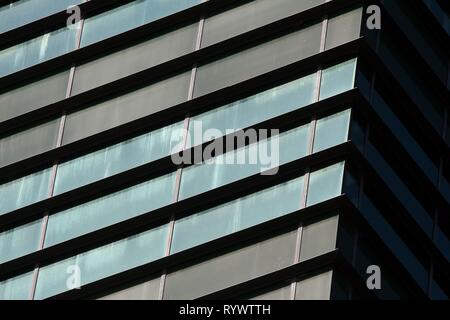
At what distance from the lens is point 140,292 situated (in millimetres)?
44875

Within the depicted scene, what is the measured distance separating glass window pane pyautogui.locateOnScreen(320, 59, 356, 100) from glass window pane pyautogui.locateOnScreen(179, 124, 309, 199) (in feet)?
2.92

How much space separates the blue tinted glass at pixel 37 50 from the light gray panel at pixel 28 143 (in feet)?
6.41

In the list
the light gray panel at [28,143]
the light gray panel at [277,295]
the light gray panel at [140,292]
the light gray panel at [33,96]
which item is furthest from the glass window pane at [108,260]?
the light gray panel at [33,96]

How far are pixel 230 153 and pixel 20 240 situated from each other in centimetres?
517

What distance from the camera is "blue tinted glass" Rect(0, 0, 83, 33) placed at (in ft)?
168

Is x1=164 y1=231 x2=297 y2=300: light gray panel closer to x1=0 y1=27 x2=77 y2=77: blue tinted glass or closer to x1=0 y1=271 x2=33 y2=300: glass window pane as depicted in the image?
x1=0 y1=271 x2=33 y2=300: glass window pane

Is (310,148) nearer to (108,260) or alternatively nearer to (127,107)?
(108,260)

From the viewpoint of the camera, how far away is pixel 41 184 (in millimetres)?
48219

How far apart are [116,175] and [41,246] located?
216 centimetres

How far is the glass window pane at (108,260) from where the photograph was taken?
4538 cm

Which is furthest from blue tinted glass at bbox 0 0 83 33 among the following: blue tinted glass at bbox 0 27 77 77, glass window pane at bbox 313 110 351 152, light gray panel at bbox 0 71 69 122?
glass window pane at bbox 313 110 351 152

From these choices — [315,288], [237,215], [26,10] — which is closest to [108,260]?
[237,215]

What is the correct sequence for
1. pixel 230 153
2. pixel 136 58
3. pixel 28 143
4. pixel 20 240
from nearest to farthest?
1. pixel 230 153
2. pixel 20 240
3. pixel 136 58
4. pixel 28 143

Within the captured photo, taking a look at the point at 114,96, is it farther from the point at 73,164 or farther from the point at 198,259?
the point at 198,259
